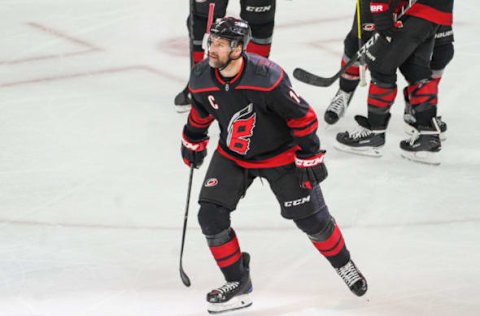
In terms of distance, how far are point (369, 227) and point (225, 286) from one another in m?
0.88

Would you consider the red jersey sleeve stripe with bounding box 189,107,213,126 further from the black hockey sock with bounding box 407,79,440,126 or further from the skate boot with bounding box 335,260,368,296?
the black hockey sock with bounding box 407,79,440,126

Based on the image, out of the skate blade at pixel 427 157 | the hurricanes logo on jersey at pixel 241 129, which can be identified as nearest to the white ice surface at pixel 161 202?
the skate blade at pixel 427 157

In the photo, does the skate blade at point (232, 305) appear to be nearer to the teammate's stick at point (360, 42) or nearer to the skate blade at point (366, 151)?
the skate blade at point (366, 151)

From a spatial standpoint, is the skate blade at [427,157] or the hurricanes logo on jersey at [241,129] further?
the skate blade at [427,157]

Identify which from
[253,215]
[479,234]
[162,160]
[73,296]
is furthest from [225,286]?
[162,160]

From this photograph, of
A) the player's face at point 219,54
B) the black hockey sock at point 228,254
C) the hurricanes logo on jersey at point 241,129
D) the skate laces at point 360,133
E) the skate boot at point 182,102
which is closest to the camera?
the player's face at point 219,54

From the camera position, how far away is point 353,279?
11.1 ft

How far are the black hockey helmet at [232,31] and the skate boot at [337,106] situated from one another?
195 centimetres

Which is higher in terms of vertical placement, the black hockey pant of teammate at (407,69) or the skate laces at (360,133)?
the black hockey pant of teammate at (407,69)

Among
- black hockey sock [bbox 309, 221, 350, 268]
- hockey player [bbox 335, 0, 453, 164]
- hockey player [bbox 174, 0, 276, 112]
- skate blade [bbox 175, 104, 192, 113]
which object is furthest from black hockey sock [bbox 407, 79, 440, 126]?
black hockey sock [bbox 309, 221, 350, 268]

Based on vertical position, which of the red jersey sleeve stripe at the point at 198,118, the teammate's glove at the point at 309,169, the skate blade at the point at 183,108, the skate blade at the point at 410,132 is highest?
the red jersey sleeve stripe at the point at 198,118

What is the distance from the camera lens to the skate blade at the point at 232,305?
335cm

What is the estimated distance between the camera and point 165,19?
710 cm

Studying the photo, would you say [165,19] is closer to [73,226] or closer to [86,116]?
[86,116]
